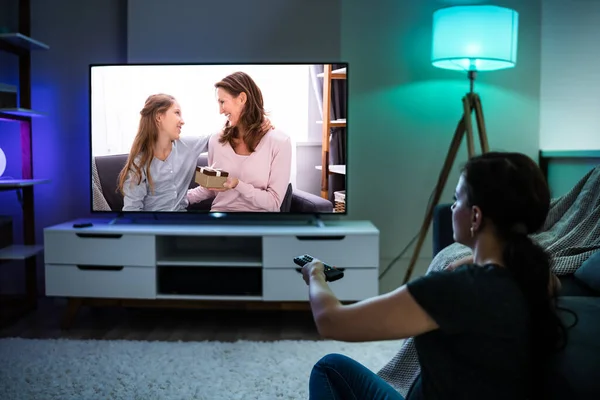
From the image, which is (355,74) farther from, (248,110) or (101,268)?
(101,268)

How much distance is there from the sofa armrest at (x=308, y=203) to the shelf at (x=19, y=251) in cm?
140

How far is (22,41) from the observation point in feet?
11.3

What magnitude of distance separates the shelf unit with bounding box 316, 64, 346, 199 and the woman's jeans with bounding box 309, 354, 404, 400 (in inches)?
83.6

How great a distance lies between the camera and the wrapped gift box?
346 cm

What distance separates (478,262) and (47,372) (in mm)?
2098

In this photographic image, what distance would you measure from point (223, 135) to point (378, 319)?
249cm

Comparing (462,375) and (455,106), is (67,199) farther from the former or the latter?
(462,375)

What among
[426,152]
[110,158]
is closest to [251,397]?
[110,158]

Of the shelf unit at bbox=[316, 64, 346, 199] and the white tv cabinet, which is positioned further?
the shelf unit at bbox=[316, 64, 346, 199]

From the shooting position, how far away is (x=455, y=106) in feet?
12.3

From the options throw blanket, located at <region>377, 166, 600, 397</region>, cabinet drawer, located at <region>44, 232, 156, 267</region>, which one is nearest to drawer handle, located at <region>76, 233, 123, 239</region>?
cabinet drawer, located at <region>44, 232, 156, 267</region>

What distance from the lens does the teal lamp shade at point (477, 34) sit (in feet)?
10.6

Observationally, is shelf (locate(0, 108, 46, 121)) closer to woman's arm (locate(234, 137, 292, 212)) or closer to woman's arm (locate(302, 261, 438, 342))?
woman's arm (locate(234, 137, 292, 212))

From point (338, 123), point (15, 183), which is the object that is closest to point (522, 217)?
point (338, 123)
